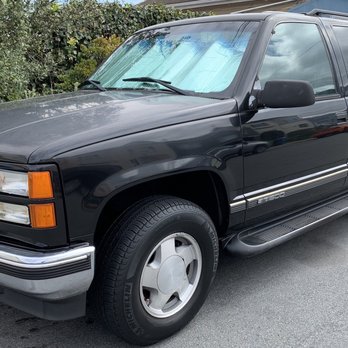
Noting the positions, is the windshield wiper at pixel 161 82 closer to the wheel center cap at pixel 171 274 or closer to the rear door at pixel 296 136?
the rear door at pixel 296 136

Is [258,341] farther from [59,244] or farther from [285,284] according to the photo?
[59,244]

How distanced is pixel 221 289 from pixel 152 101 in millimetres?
1445

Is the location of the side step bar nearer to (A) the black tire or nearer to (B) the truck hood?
(A) the black tire

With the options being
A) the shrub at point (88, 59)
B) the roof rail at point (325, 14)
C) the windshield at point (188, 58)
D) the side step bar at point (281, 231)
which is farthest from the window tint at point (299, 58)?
the shrub at point (88, 59)

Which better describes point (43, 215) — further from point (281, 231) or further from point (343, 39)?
point (343, 39)

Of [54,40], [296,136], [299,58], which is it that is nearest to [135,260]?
[296,136]

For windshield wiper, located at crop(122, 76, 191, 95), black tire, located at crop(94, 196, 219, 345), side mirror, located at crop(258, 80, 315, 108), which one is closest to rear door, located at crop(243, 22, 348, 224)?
side mirror, located at crop(258, 80, 315, 108)

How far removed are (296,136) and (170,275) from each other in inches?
53.4

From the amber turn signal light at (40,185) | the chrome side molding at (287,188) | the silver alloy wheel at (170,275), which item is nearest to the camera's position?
the amber turn signal light at (40,185)

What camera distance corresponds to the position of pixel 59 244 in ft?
7.58

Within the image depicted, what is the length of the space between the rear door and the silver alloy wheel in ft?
1.83

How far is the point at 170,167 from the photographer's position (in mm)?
2617

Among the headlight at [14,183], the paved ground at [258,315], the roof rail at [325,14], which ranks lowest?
the paved ground at [258,315]

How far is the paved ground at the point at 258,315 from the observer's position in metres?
2.85
